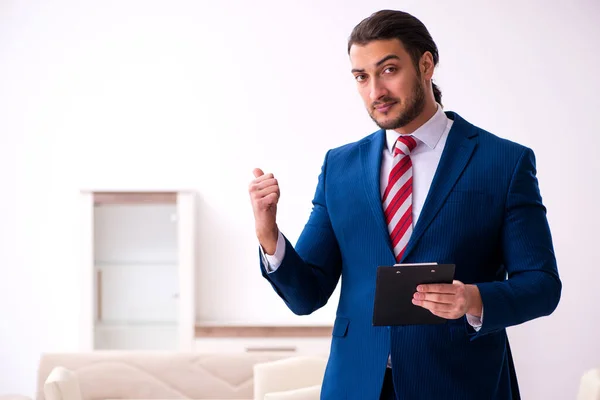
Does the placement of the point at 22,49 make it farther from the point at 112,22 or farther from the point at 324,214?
the point at 324,214

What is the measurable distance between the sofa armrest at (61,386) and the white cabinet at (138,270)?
160cm

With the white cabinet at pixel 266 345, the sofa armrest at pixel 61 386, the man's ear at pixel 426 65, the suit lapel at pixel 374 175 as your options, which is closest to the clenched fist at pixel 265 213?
the suit lapel at pixel 374 175

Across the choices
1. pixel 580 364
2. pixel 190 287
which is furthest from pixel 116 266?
pixel 580 364

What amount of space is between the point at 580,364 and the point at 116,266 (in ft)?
10.4

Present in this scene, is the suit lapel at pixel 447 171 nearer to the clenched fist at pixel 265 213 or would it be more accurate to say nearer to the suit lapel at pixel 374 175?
the suit lapel at pixel 374 175

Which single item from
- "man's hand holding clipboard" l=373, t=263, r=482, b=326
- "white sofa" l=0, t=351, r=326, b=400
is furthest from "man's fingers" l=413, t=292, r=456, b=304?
"white sofa" l=0, t=351, r=326, b=400

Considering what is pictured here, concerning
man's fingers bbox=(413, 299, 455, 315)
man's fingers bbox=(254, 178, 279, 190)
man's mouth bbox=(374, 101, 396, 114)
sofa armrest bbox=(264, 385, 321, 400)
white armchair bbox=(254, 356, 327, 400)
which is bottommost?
sofa armrest bbox=(264, 385, 321, 400)

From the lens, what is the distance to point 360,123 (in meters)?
5.37

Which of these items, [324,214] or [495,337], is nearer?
[495,337]

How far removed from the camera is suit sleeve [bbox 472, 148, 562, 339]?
4.68ft

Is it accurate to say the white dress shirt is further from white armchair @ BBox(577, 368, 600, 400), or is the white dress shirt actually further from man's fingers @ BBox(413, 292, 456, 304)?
white armchair @ BBox(577, 368, 600, 400)

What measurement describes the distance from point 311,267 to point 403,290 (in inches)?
12.5

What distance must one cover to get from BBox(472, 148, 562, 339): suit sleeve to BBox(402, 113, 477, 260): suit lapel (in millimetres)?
108

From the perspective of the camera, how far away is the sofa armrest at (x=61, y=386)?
307cm
